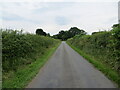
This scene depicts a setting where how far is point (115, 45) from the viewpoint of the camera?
6.34 meters

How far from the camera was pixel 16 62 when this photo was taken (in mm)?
7555

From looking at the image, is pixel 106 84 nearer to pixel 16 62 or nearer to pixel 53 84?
pixel 53 84

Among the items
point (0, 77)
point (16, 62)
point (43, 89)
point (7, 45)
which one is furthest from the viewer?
point (16, 62)

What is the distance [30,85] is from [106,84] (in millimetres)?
2874

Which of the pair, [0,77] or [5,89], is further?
[0,77]

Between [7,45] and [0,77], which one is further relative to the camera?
[7,45]

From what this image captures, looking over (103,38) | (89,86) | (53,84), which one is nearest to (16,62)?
(53,84)

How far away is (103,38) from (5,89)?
27.6 feet

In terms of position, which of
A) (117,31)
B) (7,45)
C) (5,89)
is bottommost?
(5,89)

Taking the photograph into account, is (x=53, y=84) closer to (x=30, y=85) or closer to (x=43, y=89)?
(x=43, y=89)

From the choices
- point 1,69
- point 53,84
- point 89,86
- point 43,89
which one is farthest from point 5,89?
Result: point 89,86

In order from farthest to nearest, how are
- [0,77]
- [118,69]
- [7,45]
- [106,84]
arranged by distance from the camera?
[7,45] → [118,69] → [0,77] → [106,84]

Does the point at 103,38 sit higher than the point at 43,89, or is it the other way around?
the point at 103,38

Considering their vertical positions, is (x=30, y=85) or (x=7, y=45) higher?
(x=7, y=45)
